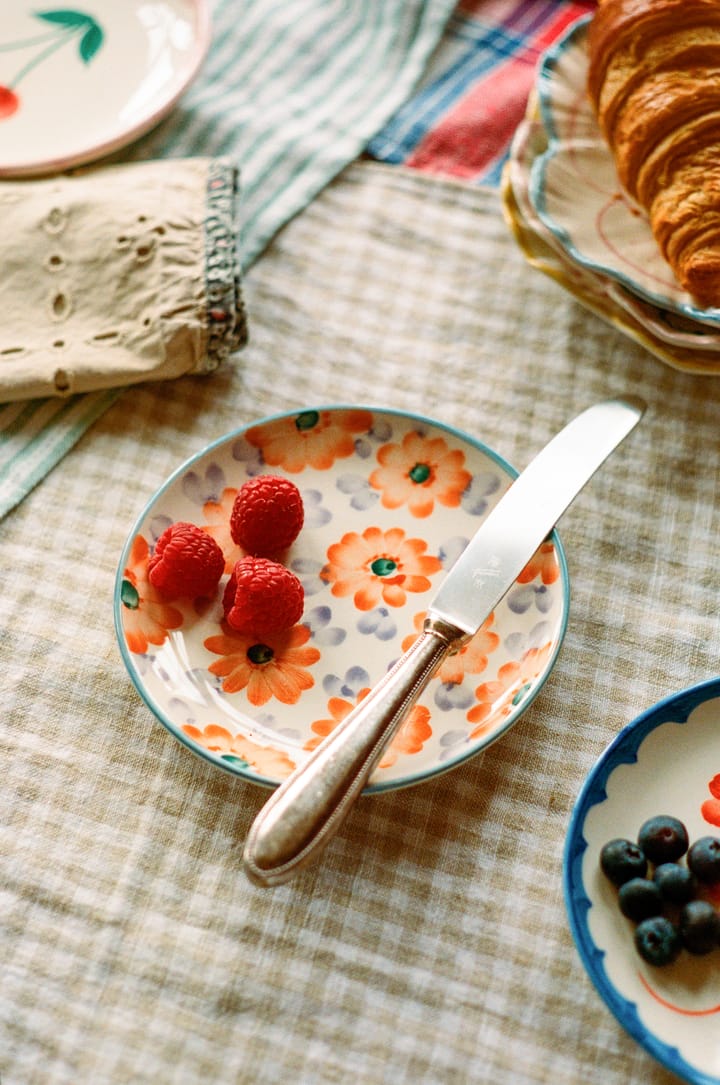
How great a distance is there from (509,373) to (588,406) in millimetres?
77

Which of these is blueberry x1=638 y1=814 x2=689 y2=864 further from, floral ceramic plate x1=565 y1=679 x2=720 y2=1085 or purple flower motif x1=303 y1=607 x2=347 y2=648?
purple flower motif x1=303 y1=607 x2=347 y2=648

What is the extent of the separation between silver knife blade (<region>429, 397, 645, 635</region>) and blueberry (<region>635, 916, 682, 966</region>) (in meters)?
0.21

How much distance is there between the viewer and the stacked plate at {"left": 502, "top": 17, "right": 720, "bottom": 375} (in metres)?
0.81

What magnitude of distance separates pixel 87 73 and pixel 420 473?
59 cm

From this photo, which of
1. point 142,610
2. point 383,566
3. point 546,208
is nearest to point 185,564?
point 142,610

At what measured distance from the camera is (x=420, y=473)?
80 cm

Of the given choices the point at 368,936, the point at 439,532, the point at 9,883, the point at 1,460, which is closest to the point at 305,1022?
the point at 368,936

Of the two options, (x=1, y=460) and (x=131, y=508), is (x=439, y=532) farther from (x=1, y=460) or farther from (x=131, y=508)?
(x=1, y=460)

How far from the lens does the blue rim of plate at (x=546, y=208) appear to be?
794 mm

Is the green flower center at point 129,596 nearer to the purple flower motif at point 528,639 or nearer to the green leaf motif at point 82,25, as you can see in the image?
the purple flower motif at point 528,639

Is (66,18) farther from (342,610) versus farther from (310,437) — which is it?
(342,610)

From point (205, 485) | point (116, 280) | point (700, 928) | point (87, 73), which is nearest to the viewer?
point (700, 928)

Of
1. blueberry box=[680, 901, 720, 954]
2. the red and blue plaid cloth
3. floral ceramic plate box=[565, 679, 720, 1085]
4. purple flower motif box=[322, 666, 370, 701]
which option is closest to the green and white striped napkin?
the red and blue plaid cloth

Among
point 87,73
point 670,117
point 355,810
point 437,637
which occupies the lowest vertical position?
point 355,810
